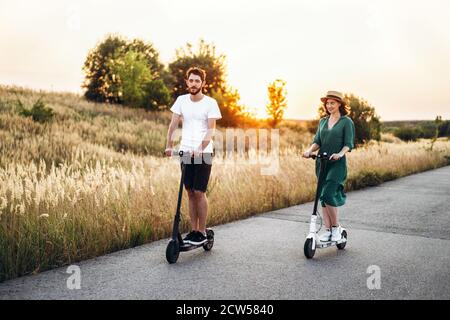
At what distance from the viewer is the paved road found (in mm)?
4289

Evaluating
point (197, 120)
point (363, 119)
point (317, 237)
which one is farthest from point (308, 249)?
point (363, 119)

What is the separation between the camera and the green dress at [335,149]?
584 cm

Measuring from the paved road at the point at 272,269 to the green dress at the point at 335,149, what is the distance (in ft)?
2.34

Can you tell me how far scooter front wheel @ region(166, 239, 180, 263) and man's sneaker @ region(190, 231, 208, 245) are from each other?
0.39 meters

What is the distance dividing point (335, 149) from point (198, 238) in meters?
2.01

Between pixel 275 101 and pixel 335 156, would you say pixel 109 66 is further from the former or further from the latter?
pixel 335 156

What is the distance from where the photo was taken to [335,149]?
5.91m

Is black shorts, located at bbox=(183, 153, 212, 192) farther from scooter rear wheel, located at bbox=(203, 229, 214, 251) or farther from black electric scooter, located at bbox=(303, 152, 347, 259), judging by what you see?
black electric scooter, located at bbox=(303, 152, 347, 259)

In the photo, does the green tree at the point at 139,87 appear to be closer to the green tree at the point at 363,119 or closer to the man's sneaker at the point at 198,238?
the green tree at the point at 363,119

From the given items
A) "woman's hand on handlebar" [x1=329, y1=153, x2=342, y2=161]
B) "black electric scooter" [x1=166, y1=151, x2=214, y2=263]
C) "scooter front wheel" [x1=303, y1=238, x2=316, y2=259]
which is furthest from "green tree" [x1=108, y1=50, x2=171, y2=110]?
"scooter front wheel" [x1=303, y1=238, x2=316, y2=259]

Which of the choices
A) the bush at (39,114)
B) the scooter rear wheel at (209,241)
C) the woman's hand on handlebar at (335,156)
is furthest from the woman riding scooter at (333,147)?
the bush at (39,114)

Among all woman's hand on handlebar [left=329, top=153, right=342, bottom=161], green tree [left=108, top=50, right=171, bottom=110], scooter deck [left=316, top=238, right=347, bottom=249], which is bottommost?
scooter deck [left=316, top=238, right=347, bottom=249]
